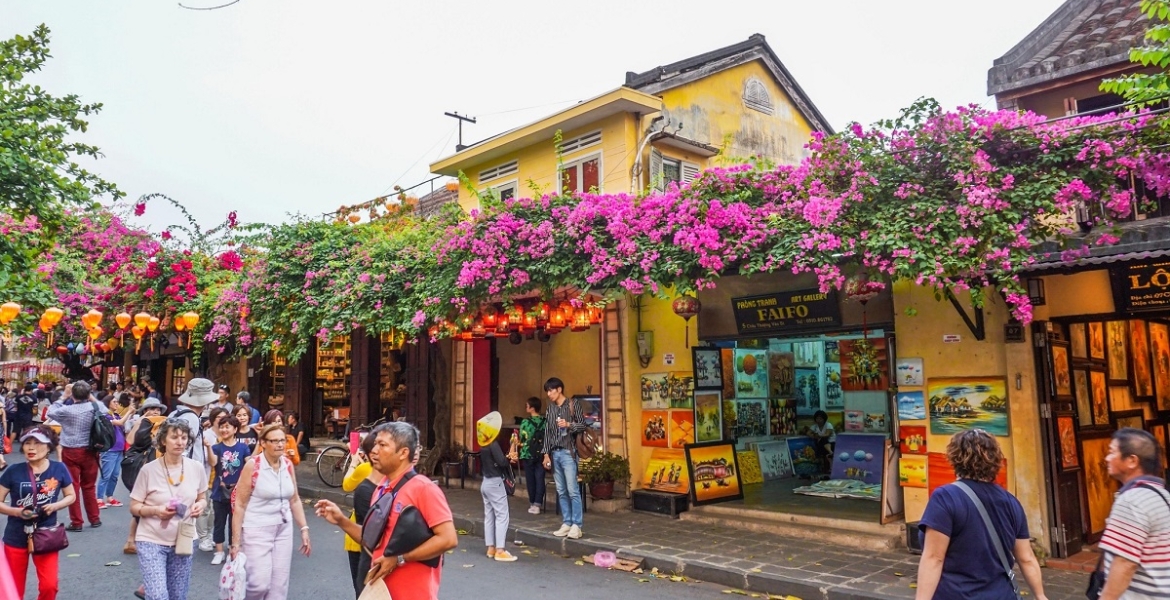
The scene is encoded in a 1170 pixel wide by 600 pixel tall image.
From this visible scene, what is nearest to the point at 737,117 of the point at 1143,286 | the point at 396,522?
the point at 1143,286

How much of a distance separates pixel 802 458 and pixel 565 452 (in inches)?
266

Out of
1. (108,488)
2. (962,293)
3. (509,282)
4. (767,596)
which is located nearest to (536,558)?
(767,596)

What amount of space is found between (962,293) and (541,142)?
29.4 feet

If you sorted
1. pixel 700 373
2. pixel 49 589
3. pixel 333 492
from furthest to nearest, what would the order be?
pixel 333 492, pixel 700 373, pixel 49 589

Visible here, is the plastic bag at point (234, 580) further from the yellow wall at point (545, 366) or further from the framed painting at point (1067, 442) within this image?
the yellow wall at point (545, 366)

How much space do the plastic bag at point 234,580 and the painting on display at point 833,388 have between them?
12.9 m

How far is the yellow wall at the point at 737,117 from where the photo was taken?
51.1 ft

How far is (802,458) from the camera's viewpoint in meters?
15.3

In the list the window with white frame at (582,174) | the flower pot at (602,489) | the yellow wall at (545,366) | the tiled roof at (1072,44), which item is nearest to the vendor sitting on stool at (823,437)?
the yellow wall at (545,366)

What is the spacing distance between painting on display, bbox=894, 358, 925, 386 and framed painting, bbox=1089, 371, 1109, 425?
6.95ft

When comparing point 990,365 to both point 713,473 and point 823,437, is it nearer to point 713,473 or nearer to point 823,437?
point 713,473

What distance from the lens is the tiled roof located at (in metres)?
9.24

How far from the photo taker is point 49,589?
6000mm

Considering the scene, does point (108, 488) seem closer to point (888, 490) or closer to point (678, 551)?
point (678, 551)
